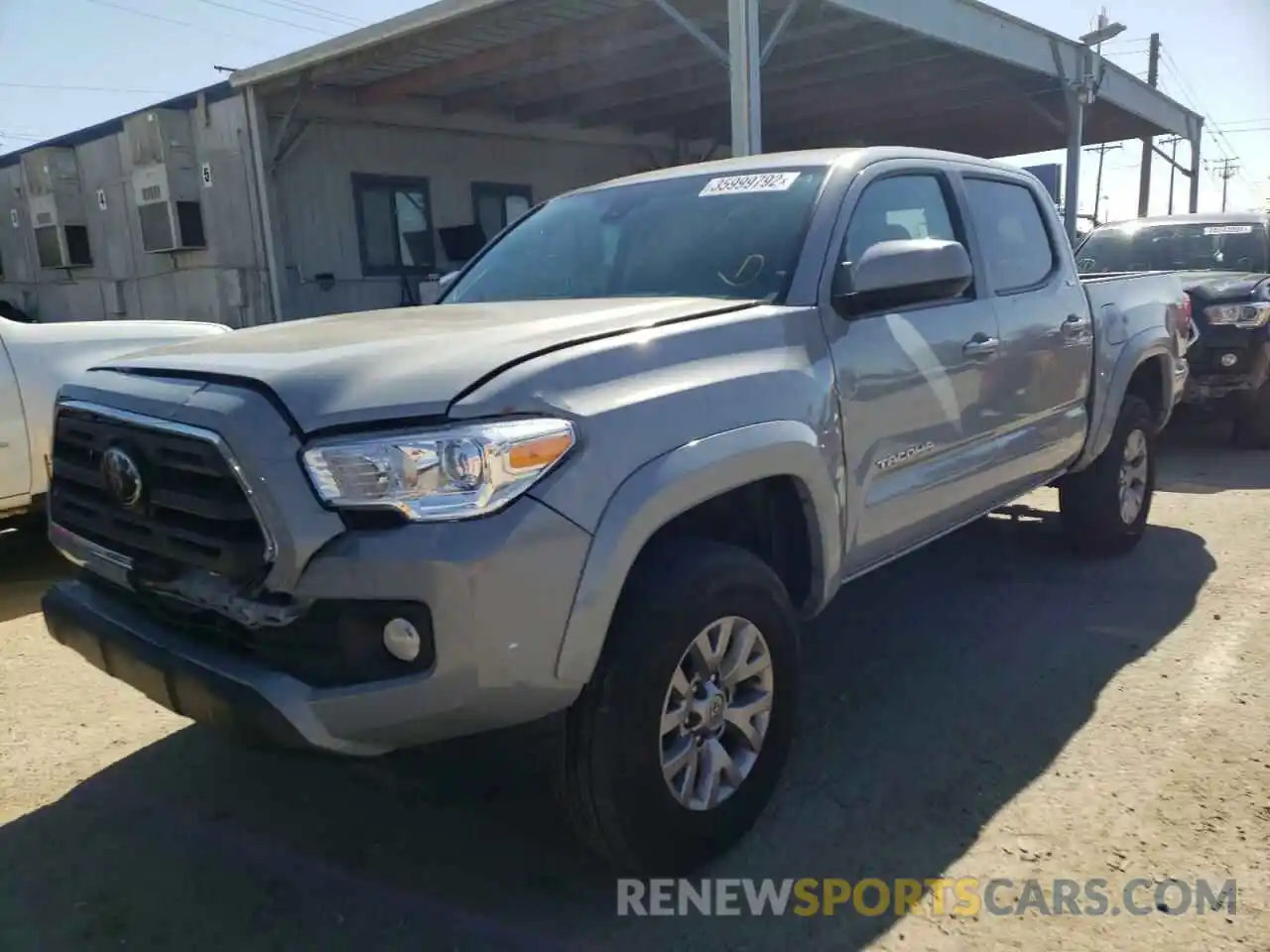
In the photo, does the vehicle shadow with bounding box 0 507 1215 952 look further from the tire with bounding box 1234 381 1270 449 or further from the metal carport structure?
the metal carport structure

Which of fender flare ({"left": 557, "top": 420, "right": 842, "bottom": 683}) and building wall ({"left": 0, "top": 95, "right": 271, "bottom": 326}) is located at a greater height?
building wall ({"left": 0, "top": 95, "right": 271, "bottom": 326})

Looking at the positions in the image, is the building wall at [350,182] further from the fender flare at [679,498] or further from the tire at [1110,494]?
the fender flare at [679,498]

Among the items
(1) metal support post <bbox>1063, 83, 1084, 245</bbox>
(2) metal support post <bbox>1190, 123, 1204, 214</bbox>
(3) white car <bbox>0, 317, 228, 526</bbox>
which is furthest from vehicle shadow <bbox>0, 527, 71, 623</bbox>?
(2) metal support post <bbox>1190, 123, 1204, 214</bbox>

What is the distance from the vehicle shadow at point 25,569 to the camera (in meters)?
5.04

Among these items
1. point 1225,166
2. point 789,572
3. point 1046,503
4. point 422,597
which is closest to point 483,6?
point 1046,503

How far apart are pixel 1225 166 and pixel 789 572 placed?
81438mm

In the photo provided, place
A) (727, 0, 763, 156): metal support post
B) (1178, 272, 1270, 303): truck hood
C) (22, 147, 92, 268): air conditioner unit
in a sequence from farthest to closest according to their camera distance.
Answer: (22, 147, 92, 268): air conditioner unit
(727, 0, 763, 156): metal support post
(1178, 272, 1270, 303): truck hood

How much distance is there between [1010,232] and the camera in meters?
4.25

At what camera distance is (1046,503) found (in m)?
6.55

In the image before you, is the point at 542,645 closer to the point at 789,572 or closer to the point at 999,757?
the point at 789,572

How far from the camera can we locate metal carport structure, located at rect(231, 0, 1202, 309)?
426 inches

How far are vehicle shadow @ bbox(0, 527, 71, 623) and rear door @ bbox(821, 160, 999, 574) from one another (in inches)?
150

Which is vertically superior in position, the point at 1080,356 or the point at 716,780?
the point at 1080,356

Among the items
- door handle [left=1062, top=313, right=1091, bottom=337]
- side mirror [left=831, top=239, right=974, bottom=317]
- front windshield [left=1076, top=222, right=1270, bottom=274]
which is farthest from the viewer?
front windshield [left=1076, top=222, right=1270, bottom=274]
